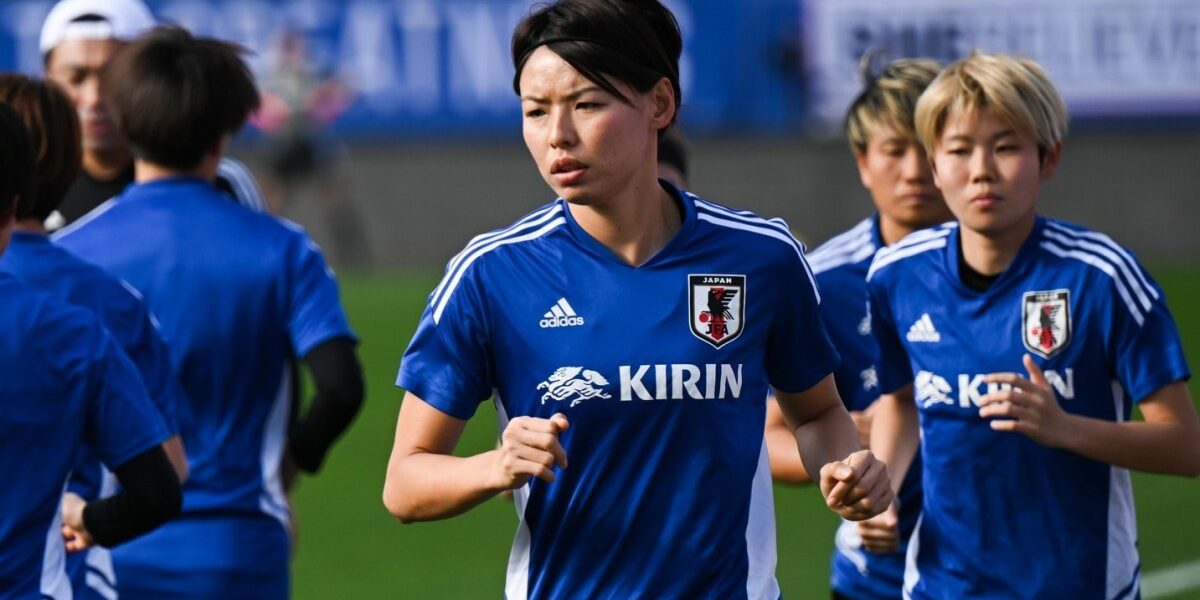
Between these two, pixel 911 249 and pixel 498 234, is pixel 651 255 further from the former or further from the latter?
pixel 911 249

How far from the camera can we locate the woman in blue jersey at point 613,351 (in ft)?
11.0

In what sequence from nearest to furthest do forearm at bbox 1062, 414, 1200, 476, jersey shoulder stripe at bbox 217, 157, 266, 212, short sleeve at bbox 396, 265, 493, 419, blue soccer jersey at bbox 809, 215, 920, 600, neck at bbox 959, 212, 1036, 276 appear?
1. short sleeve at bbox 396, 265, 493, 419
2. forearm at bbox 1062, 414, 1200, 476
3. neck at bbox 959, 212, 1036, 276
4. blue soccer jersey at bbox 809, 215, 920, 600
5. jersey shoulder stripe at bbox 217, 157, 266, 212

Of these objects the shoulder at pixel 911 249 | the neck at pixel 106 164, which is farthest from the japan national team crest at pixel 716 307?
the neck at pixel 106 164

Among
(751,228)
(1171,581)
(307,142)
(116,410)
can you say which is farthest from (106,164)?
(307,142)

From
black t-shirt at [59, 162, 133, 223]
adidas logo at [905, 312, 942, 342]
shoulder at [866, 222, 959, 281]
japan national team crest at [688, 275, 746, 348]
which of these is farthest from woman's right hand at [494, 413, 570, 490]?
black t-shirt at [59, 162, 133, 223]

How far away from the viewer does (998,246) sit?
428 cm

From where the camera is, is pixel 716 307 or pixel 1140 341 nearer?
pixel 716 307

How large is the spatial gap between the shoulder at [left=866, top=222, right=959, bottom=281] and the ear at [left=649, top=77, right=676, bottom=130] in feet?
3.51

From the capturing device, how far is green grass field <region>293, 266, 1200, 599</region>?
28.2 feet

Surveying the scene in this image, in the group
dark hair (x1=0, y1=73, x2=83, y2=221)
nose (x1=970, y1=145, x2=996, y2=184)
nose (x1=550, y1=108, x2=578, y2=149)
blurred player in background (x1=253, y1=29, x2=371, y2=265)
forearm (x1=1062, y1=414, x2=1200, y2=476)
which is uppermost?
nose (x1=550, y1=108, x2=578, y2=149)

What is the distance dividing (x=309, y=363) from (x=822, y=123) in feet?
53.9

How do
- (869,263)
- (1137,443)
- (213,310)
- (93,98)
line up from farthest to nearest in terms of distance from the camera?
(93,98), (869,263), (213,310), (1137,443)

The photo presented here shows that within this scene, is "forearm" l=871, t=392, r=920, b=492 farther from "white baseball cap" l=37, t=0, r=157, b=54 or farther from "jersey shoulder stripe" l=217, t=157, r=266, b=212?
"white baseball cap" l=37, t=0, r=157, b=54

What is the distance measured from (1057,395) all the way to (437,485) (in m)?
1.55
